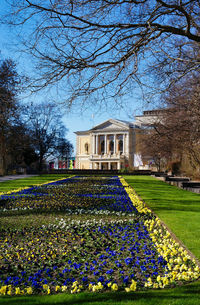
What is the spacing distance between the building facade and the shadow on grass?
7143 cm

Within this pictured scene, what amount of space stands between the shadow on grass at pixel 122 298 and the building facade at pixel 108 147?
71432 millimetres

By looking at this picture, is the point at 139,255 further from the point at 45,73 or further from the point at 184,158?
the point at 184,158

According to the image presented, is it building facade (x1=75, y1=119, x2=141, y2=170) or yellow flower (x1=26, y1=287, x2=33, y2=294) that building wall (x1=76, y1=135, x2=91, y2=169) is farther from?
yellow flower (x1=26, y1=287, x2=33, y2=294)

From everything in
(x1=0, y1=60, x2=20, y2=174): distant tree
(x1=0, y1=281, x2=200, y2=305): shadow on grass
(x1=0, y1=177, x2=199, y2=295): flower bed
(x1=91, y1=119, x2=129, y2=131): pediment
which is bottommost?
(x1=0, y1=281, x2=200, y2=305): shadow on grass

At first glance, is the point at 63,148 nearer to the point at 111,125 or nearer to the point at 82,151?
the point at 111,125

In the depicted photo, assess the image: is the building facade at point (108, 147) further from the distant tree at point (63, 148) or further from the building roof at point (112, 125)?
the distant tree at point (63, 148)

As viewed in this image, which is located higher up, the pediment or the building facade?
the pediment

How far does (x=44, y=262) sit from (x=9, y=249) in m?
0.93

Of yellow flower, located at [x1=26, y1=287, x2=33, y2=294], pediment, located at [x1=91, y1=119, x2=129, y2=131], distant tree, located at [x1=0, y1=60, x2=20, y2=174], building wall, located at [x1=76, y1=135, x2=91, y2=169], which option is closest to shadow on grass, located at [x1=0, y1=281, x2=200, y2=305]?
yellow flower, located at [x1=26, y1=287, x2=33, y2=294]

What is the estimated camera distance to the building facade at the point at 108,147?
254ft

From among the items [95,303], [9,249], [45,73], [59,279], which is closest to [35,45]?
[45,73]

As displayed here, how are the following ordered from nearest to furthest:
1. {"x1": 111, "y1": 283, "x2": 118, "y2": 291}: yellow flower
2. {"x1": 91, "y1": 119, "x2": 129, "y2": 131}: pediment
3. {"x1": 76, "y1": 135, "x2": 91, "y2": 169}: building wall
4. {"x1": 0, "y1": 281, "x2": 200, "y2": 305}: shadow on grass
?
1. {"x1": 0, "y1": 281, "x2": 200, "y2": 305}: shadow on grass
2. {"x1": 111, "y1": 283, "x2": 118, "y2": 291}: yellow flower
3. {"x1": 91, "y1": 119, "x2": 129, "y2": 131}: pediment
4. {"x1": 76, "y1": 135, "x2": 91, "y2": 169}: building wall

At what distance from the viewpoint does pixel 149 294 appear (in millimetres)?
3412

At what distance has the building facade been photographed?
77.6m
